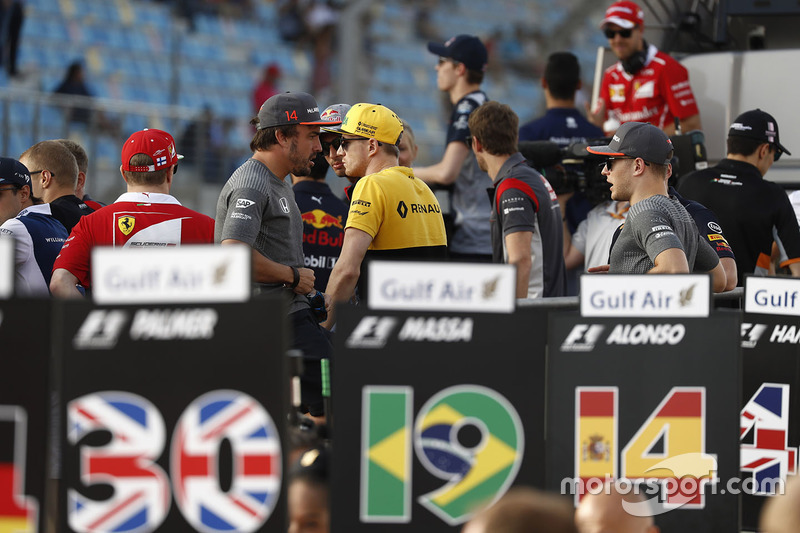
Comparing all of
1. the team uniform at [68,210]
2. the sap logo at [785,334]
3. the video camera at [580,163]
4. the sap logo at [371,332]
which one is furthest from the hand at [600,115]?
the sap logo at [371,332]

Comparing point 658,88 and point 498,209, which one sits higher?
point 658,88

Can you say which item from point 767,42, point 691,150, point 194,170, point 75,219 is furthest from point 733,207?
point 194,170

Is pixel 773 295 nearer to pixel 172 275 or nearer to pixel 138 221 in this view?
pixel 172 275

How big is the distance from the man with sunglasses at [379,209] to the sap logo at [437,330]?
186cm

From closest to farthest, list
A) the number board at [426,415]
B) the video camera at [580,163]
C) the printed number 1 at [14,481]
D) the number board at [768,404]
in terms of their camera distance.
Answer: the printed number 1 at [14,481] → the number board at [426,415] → the number board at [768,404] → the video camera at [580,163]

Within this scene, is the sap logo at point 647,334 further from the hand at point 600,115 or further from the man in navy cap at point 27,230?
the hand at point 600,115

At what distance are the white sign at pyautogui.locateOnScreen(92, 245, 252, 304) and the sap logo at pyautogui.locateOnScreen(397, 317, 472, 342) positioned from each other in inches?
16.8

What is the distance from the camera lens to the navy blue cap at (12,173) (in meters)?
5.00

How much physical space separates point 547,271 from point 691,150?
56.1 inches

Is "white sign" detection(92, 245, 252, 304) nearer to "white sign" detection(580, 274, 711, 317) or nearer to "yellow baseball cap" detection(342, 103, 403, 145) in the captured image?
"white sign" detection(580, 274, 711, 317)

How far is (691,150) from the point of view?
628cm

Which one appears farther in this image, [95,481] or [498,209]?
[498,209]

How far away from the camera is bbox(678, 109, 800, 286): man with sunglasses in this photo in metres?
5.67

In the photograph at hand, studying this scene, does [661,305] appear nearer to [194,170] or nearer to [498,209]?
[498,209]
